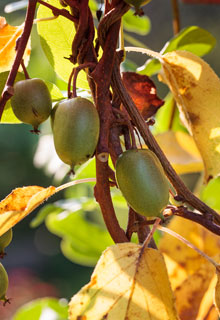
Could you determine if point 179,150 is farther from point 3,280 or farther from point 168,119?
point 3,280

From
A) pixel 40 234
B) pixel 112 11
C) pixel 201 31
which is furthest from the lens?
pixel 40 234

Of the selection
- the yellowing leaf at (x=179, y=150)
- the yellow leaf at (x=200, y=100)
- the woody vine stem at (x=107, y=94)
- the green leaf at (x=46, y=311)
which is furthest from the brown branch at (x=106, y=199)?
the green leaf at (x=46, y=311)

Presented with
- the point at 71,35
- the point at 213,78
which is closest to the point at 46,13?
the point at 71,35

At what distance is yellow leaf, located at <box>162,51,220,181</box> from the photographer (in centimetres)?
43

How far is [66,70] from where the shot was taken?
461mm

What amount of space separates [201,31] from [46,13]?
0.31m

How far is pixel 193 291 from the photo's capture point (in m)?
0.53

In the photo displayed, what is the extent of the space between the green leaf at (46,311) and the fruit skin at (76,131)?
43cm

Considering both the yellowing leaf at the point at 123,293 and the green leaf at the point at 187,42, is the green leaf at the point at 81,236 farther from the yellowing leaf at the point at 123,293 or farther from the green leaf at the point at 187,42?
the yellowing leaf at the point at 123,293

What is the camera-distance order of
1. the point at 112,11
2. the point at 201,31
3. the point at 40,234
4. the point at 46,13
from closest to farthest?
the point at 112,11 → the point at 46,13 → the point at 201,31 → the point at 40,234

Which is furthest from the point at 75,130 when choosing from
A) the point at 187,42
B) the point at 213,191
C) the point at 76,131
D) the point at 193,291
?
the point at 213,191

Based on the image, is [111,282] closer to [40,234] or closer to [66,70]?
[66,70]

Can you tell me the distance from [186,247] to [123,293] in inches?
9.5

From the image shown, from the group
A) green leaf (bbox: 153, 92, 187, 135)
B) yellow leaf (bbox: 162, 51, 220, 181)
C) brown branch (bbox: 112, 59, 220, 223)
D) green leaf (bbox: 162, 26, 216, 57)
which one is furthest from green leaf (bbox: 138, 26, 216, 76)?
brown branch (bbox: 112, 59, 220, 223)
